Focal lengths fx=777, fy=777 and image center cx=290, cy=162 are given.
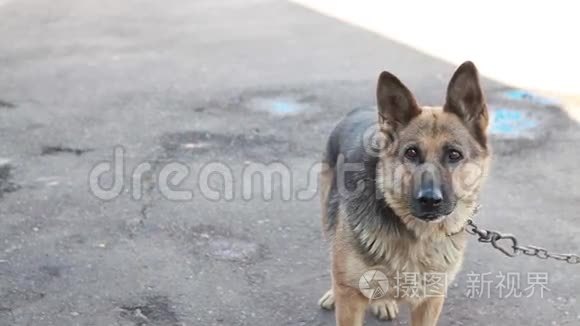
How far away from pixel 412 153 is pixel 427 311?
85cm

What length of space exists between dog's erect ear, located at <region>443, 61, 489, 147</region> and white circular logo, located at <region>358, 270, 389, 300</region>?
815 millimetres

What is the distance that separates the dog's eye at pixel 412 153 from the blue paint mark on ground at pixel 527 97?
4405 mm

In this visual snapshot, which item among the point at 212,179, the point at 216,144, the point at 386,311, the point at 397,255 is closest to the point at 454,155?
the point at 397,255

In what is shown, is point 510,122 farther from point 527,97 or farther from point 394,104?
point 394,104

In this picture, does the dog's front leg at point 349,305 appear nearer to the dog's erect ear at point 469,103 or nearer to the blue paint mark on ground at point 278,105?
the dog's erect ear at point 469,103

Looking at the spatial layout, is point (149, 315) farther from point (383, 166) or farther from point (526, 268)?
point (526, 268)

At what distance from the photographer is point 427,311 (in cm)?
396

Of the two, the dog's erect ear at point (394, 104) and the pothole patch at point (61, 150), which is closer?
the dog's erect ear at point (394, 104)

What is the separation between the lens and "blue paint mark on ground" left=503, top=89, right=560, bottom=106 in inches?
303

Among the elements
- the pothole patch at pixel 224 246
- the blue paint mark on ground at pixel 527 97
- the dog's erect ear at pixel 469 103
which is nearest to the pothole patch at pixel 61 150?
the pothole patch at pixel 224 246

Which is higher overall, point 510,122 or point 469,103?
point 469,103

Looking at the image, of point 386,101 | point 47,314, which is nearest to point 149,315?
point 47,314

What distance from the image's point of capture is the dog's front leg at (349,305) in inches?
149

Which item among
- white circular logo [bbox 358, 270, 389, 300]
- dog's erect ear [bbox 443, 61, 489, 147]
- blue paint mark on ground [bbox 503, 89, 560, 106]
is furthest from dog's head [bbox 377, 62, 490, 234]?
blue paint mark on ground [bbox 503, 89, 560, 106]
